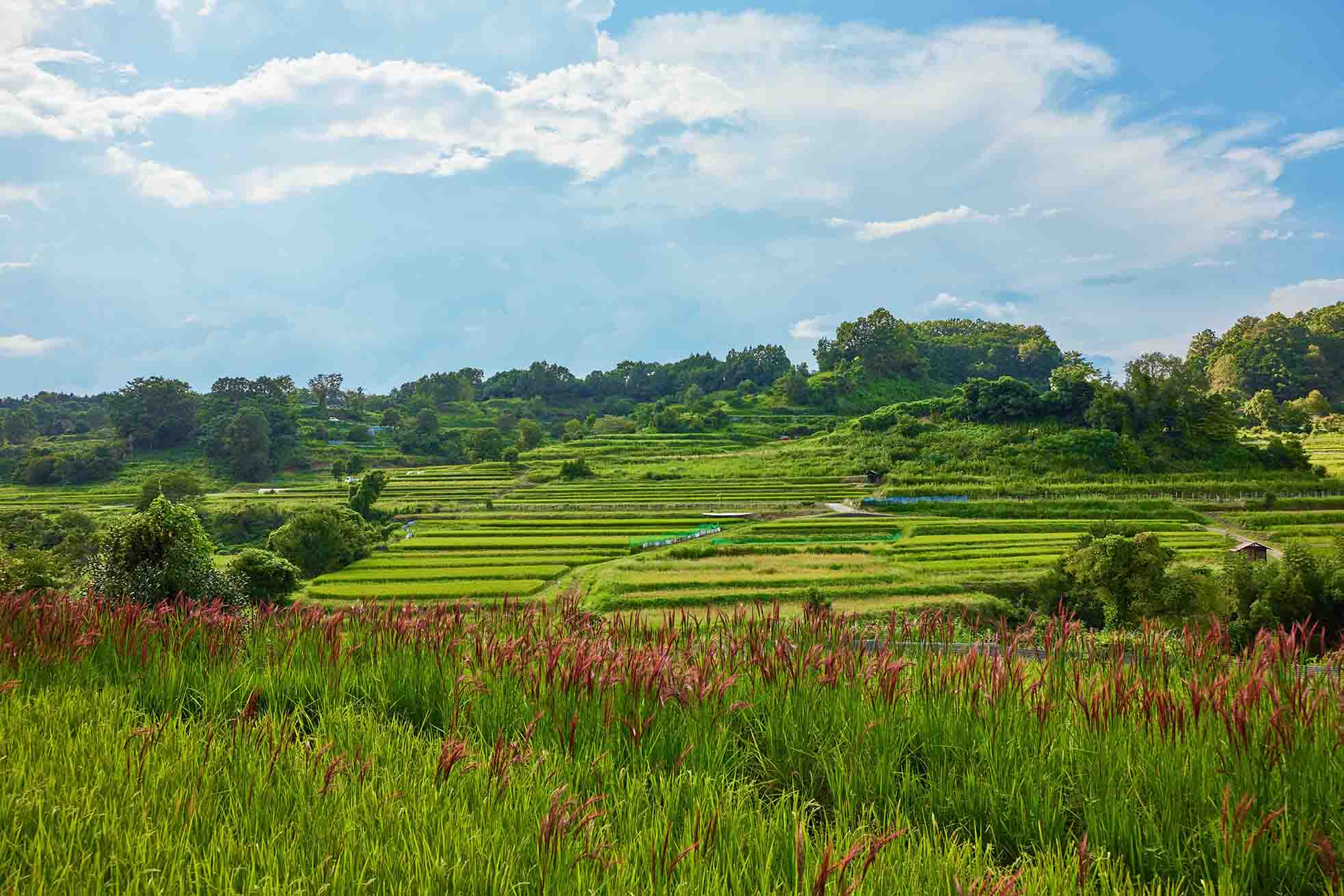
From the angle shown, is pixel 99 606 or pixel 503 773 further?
pixel 99 606

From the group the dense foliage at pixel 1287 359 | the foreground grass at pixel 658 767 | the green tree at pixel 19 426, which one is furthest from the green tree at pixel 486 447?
the dense foliage at pixel 1287 359

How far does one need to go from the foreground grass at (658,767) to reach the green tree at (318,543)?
45547mm

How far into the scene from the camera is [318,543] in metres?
47.0

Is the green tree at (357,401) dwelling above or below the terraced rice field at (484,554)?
above

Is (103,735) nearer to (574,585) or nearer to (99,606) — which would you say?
(99,606)

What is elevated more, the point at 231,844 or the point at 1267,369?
the point at 1267,369

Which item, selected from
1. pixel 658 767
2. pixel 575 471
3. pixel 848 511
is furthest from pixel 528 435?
pixel 658 767

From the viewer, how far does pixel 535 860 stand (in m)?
2.50

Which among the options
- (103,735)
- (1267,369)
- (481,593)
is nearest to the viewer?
(103,735)

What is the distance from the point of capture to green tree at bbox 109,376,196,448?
352ft

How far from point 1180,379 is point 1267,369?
63.4m

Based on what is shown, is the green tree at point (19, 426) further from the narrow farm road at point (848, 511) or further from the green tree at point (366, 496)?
the narrow farm road at point (848, 511)

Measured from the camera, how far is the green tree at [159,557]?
57.4 ft

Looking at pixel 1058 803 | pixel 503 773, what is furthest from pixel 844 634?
pixel 503 773
